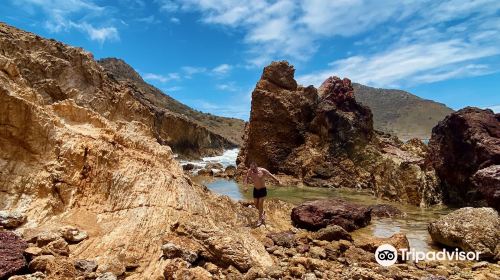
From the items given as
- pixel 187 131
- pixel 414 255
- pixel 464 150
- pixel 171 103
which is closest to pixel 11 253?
pixel 414 255

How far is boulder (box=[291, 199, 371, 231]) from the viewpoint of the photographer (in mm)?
13422

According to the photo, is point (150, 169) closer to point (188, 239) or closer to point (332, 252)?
point (188, 239)

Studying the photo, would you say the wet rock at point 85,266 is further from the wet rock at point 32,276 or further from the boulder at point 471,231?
the boulder at point 471,231

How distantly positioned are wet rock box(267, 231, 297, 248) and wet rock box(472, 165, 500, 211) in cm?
728

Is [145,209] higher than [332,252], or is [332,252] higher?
[145,209]

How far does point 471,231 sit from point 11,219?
10.6 metres

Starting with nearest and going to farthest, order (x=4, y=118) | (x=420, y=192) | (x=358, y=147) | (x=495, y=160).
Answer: (x=4, y=118) → (x=495, y=160) → (x=420, y=192) → (x=358, y=147)

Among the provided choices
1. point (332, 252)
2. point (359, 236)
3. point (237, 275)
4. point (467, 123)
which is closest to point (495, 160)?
point (467, 123)

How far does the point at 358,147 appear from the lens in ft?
113

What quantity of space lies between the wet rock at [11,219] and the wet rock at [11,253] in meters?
0.43

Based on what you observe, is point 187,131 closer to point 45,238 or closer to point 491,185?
point 491,185

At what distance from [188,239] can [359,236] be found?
6.91 metres

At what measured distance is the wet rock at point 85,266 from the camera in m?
6.46

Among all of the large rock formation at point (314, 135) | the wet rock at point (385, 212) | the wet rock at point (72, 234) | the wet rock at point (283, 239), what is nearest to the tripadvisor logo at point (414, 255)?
the wet rock at point (283, 239)
